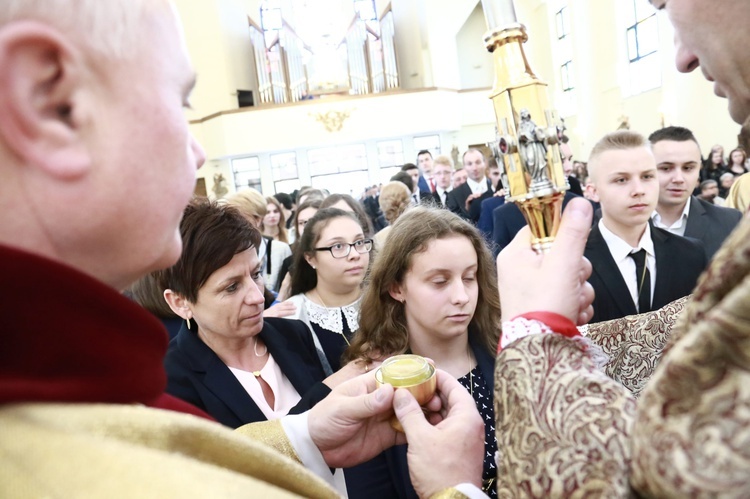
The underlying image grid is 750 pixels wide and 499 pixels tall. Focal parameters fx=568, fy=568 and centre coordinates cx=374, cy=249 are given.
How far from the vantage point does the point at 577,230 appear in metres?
0.96

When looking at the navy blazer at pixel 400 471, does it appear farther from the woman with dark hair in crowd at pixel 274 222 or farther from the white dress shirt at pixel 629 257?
the woman with dark hair in crowd at pixel 274 222

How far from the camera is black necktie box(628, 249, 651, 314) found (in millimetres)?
2805

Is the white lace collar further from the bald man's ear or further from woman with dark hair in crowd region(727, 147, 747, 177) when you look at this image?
woman with dark hair in crowd region(727, 147, 747, 177)

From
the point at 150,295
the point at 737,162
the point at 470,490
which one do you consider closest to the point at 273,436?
the point at 470,490

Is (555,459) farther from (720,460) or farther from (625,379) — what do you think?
(625,379)

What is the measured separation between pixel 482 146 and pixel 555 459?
61.3 ft

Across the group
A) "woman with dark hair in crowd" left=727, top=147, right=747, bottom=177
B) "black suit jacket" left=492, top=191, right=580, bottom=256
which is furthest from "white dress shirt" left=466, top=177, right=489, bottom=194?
"woman with dark hair in crowd" left=727, top=147, right=747, bottom=177

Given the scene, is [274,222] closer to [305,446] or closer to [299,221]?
[299,221]

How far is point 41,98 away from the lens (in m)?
0.56

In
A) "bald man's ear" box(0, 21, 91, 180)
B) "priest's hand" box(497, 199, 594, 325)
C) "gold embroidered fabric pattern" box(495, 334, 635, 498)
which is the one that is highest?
"bald man's ear" box(0, 21, 91, 180)

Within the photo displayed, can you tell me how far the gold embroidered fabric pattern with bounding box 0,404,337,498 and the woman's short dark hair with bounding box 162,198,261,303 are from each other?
4.97ft

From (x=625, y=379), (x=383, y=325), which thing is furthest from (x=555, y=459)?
(x=383, y=325)

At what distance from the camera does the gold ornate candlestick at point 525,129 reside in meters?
1.08

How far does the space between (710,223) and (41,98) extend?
3.91m
